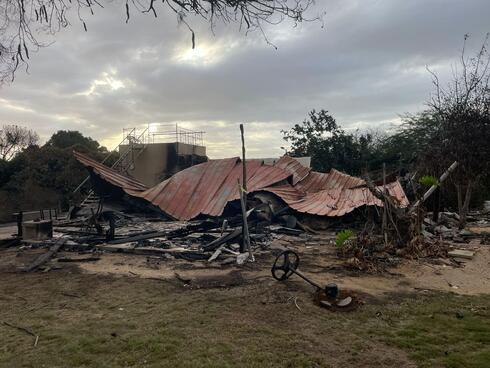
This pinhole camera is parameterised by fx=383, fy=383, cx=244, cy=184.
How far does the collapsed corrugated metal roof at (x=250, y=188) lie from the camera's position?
13.9 metres

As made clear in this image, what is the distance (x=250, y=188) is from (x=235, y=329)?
35.8 feet

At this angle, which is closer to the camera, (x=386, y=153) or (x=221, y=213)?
(x=221, y=213)

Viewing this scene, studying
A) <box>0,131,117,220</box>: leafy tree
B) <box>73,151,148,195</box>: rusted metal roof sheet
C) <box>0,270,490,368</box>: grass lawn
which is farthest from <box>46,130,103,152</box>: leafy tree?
<box>0,270,490,368</box>: grass lawn

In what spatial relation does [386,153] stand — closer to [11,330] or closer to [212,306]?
[212,306]

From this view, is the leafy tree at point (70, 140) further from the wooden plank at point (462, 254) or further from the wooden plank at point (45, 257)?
the wooden plank at point (462, 254)

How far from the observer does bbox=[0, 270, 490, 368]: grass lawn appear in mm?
3791

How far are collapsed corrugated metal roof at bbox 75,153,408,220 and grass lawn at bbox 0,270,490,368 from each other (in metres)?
7.44

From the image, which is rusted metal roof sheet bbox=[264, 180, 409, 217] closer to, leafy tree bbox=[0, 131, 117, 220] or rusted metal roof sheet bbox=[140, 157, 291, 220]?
rusted metal roof sheet bbox=[140, 157, 291, 220]

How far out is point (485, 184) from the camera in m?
16.8

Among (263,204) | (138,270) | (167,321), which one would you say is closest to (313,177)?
(263,204)

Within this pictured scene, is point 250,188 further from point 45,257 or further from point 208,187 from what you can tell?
point 45,257

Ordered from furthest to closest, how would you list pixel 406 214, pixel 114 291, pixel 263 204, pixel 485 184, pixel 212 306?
pixel 485 184 < pixel 263 204 < pixel 406 214 < pixel 114 291 < pixel 212 306

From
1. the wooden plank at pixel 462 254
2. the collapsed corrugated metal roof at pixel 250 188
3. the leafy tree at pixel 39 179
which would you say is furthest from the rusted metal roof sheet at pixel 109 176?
the wooden plank at pixel 462 254

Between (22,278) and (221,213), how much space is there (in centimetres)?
819
